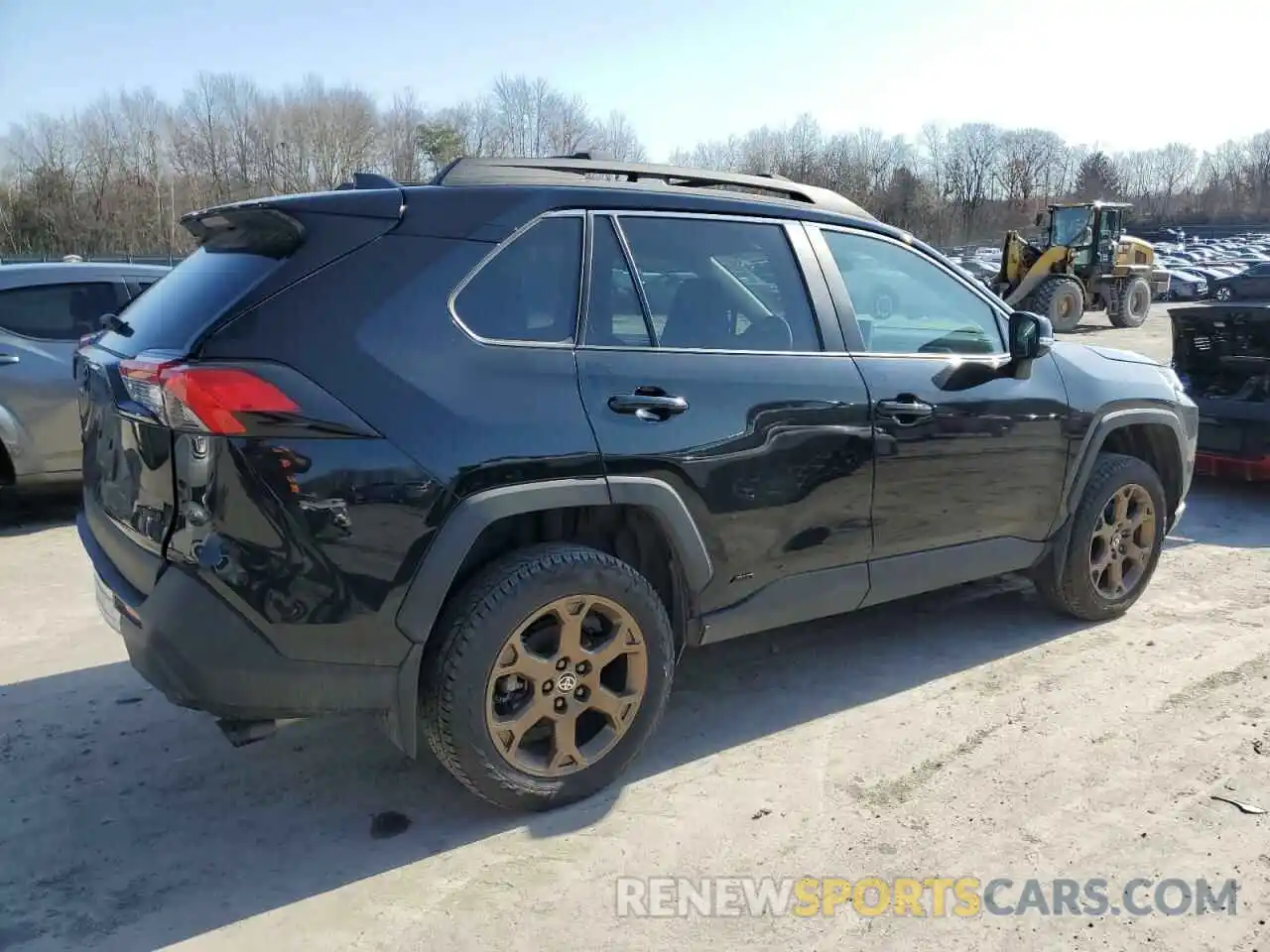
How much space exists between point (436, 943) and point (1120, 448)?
3.94m

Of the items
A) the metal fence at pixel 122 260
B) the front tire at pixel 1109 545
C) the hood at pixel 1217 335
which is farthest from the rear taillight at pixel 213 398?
the hood at pixel 1217 335

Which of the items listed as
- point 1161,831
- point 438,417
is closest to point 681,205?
point 438,417

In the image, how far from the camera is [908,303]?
399cm

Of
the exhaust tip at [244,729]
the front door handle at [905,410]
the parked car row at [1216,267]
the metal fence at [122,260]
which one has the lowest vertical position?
the exhaust tip at [244,729]

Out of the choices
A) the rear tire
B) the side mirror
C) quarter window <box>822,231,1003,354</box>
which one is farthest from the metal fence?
the rear tire

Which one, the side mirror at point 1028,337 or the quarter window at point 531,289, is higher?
the quarter window at point 531,289

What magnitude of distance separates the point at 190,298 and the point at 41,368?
441cm

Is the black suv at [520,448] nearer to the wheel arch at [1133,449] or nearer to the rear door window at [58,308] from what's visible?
the wheel arch at [1133,449]

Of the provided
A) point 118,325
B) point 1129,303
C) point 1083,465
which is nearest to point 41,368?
point 118,325

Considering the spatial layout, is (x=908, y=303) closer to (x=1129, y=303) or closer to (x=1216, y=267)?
(x=1129, y=303)

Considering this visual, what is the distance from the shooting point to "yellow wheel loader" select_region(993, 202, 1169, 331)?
21359 millimetres

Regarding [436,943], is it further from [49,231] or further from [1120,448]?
[49,231]

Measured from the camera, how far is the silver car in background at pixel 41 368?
6312 millimetres

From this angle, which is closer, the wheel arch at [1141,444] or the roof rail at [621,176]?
the roof rail at [621,176]
